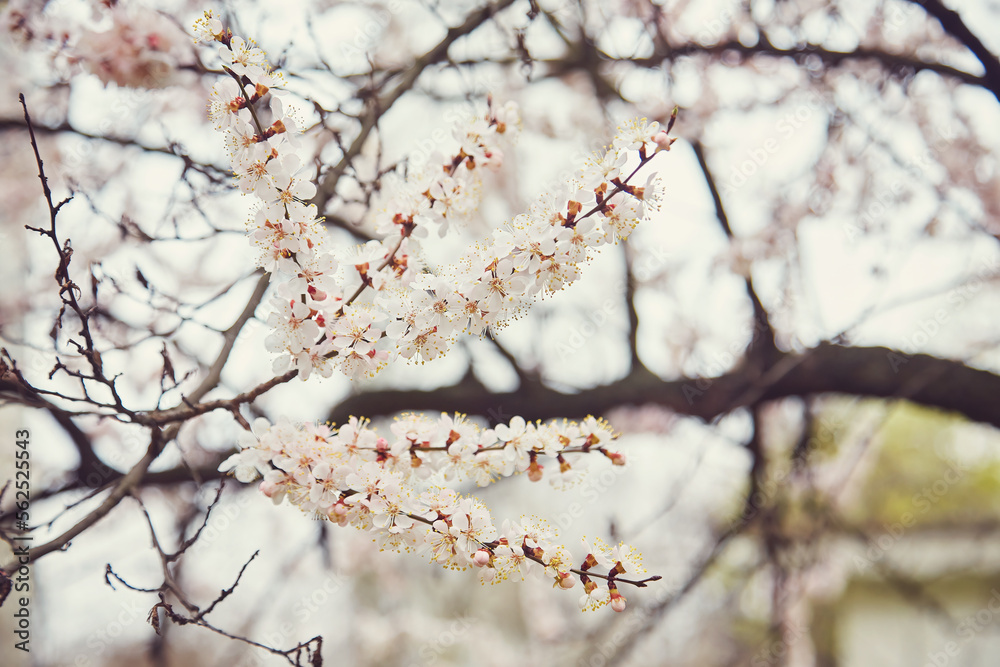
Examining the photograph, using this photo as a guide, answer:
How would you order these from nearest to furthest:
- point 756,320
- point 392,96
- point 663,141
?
point 663,141
point 392,96
point 756,320

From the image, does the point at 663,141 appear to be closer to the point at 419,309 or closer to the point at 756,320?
the point at 419,309

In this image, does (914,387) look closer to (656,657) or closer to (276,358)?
(276,358)

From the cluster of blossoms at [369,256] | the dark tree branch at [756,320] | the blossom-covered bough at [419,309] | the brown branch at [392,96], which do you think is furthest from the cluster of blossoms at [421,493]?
the dark tree branch at [756,320]

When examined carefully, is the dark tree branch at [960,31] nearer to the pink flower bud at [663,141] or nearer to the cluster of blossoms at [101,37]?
the pink flower bud at [663,141]

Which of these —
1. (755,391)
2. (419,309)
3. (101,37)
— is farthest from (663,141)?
(101,37)

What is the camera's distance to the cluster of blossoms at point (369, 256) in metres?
0.96

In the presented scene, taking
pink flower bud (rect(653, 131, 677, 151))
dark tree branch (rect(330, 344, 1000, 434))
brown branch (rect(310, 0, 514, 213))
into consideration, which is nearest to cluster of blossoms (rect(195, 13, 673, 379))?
pink flower bud (rect(653, 131, 677, 151))

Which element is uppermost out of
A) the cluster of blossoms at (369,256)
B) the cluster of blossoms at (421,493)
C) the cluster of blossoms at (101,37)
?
the cluster of blossoms at (101,37)

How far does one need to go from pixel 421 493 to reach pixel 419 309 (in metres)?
0.36

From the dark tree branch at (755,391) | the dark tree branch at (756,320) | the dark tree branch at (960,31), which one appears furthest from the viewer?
the dark tree branch at (756,320)

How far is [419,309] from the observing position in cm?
103

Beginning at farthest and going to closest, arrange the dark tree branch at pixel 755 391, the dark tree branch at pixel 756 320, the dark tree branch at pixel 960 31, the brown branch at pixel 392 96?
1. the dark tree branch at pixel 756 320
2. the dark tree branch at pixel 755 391
3. the dark tree branch at pixel 960 31
4. the brown branch at pixel 392 96

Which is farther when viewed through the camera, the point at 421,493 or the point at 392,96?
the point at 392,96

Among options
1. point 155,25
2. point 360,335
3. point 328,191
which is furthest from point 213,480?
point 155,25
